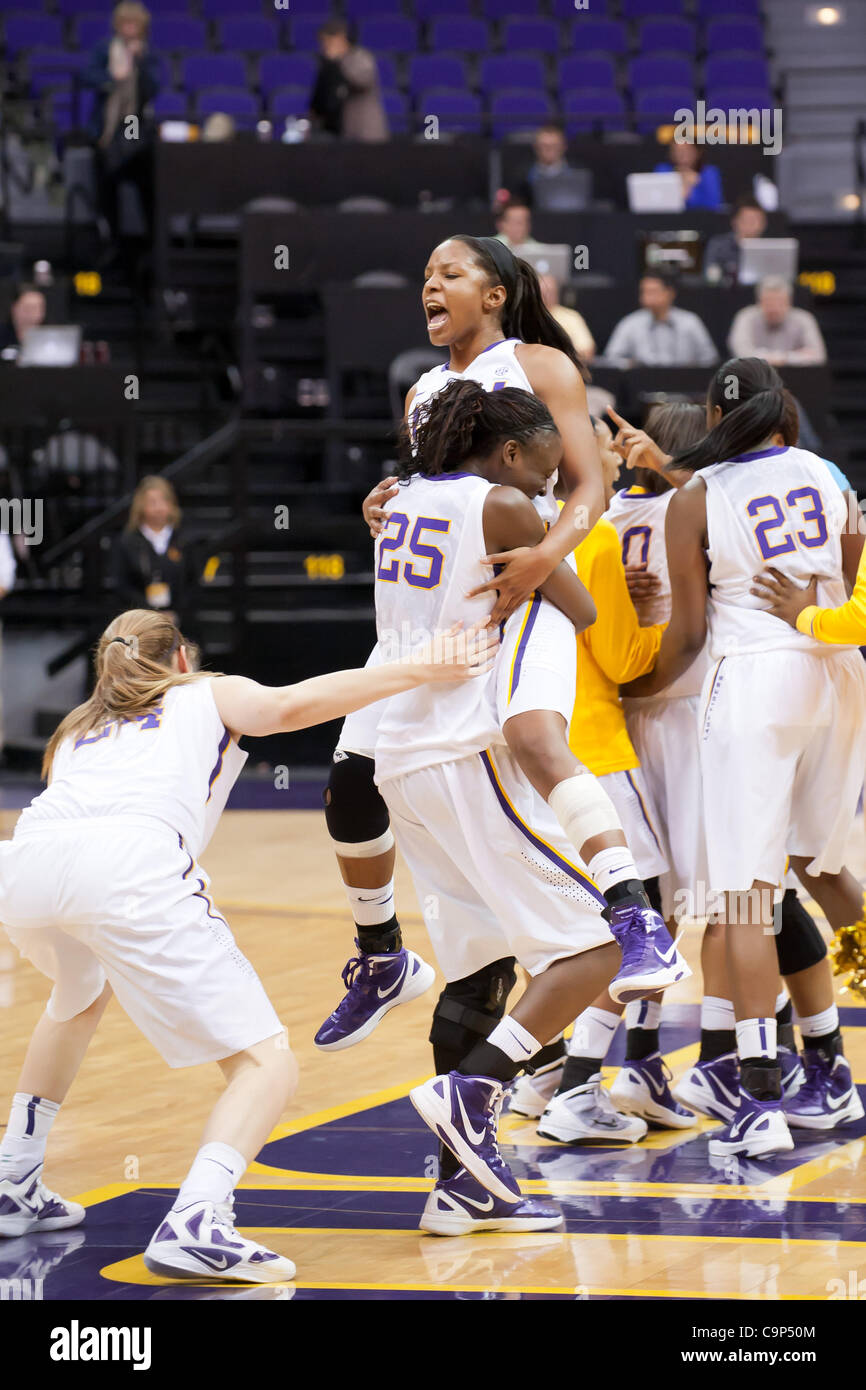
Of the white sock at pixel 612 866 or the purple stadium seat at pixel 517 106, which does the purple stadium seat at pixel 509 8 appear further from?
the white sock at pixel 612 866

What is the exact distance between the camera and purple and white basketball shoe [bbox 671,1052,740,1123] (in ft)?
15.5

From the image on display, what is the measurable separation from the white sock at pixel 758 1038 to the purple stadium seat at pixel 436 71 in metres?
13.9

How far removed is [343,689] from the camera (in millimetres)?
3699

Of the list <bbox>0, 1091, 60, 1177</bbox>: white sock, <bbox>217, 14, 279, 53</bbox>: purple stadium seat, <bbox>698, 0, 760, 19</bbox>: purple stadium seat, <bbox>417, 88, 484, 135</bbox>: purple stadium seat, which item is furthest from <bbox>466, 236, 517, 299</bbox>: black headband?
<bbox>698, 0, 760, 19</bbox>: purple stadium seat

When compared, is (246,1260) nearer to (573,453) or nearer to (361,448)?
(573,453)

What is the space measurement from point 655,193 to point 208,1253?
1123 centimetres

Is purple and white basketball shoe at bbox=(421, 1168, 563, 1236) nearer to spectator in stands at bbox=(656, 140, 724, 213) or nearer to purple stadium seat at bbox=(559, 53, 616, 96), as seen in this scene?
spectator in stands at bbox=(656, 140, 724, 213)

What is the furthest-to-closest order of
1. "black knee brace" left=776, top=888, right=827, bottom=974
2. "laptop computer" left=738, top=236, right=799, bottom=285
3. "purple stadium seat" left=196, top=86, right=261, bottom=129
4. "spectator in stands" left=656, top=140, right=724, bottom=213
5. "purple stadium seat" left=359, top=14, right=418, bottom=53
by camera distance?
"purple stadium seat" left=359, top=14, right=418, bottom=53, "purple stadium seat" left=196, top=86, right=261, bottom=129, "spectator in stands" left=656, top=140, right=724, bottom=213, "laptop computer" left=738, top=236, right=799, bottom=285, "black knee brace" left=776, top=888, right=827, bottom=974

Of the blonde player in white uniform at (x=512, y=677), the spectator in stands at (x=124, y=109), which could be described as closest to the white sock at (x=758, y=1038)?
the blonde player in white uniform at (x=512, y=677)

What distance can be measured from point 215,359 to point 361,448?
6.21 ft

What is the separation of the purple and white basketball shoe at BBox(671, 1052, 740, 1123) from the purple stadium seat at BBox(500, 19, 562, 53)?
14220 mm

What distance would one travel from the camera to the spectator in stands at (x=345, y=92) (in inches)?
555

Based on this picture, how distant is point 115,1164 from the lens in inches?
175
